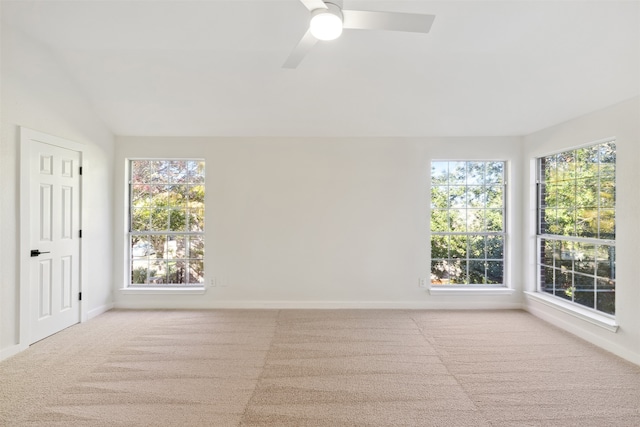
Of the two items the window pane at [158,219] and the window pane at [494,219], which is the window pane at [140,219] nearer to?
the window pane at [158,219]

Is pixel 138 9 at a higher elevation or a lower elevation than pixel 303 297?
higher

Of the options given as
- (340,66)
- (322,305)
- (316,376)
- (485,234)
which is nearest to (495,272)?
(485,234)

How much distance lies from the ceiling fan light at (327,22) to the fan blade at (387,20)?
8cm

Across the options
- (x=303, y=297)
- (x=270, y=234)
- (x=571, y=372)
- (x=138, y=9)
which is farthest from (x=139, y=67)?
(x=571, y=372)

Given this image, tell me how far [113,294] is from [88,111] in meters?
2.36

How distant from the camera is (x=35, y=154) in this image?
306cm

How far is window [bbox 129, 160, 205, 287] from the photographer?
14.2ft

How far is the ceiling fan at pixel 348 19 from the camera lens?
1.72 m

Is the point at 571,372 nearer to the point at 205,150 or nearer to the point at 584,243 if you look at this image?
the point at 584,243

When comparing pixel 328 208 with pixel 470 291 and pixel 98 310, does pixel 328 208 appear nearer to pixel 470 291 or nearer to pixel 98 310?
pixel 470 291

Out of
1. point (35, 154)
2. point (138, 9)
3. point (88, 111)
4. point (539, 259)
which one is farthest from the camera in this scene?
point (539, 259)

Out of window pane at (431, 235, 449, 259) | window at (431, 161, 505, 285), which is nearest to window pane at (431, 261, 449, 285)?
window at (431, 161, 505, 285)

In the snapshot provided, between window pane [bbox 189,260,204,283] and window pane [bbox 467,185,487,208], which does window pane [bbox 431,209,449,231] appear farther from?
window pane [bbox 189,260,204,283]

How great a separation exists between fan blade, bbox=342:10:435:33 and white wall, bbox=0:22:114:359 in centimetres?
305
